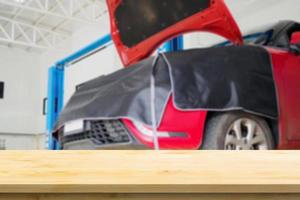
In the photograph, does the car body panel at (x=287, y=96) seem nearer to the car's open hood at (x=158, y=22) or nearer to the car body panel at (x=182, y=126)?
the car's open hood at (x=158, y=22)

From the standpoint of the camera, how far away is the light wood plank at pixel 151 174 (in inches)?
26.6

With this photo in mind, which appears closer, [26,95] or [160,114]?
[160,114]

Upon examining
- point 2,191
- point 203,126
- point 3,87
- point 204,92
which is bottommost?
point 2,191

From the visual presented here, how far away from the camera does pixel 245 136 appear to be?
202 cm

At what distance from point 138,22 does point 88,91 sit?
69 cm

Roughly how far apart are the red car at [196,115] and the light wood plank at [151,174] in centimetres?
78

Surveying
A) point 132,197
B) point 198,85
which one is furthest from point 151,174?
point 198,85

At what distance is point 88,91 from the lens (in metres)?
2.39

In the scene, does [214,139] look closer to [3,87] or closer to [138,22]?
[138,22]

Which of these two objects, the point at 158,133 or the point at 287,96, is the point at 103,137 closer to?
the point at 158,133

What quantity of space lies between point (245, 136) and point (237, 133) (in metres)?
0.09

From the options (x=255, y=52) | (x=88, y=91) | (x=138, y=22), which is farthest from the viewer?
(x=138, y=22)

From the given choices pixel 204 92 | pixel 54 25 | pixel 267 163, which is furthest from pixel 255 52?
pixel 54 25

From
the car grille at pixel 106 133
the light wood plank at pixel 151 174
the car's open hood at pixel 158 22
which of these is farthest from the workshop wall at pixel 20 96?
the light wood plank at pixel 151 174
